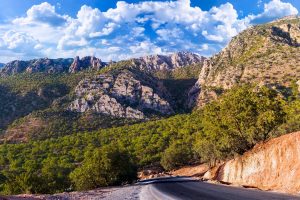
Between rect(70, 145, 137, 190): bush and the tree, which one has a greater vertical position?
the tree

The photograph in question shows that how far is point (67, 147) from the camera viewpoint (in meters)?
147

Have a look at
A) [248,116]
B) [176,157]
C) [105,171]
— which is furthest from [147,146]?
[248,116]

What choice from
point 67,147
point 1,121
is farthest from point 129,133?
point 1,121

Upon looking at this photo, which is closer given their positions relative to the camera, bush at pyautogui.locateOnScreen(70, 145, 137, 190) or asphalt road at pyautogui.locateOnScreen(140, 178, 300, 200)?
asphalt road at pyautogui.locateOnScreen(140, 178, 300, 200)

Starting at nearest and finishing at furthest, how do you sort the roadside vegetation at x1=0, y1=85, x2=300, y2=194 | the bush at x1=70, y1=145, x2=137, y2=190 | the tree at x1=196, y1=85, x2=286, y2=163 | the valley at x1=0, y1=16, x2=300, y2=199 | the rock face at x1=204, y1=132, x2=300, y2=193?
the rock face at x1=204, y1=132, x2=300, y2=193
the valley at x1=0, y1=16, x2=300, y2=199
the tree at x1=196, y1=85, x2=286, y2=163
the roadside vegetation at x1=0, y1=85, x2=300, y2=194
the bush at x1=70, y1=145, x2=137, y2=190

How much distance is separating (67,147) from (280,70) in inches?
4856

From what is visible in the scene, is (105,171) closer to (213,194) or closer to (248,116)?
(248,116)

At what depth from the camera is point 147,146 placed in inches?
5822

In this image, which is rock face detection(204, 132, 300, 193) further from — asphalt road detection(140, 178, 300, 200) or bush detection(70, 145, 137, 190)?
bush detection(70, 145, 137, 190)

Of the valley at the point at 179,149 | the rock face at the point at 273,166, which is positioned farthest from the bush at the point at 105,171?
the rock face at the point at 273,166

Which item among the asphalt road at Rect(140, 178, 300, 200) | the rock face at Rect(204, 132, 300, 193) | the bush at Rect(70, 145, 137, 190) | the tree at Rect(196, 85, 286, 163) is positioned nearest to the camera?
the asphalt road at Rect(140, 178, 300, 200)

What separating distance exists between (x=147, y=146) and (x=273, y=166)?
109m

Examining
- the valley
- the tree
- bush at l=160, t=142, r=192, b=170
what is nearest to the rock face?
the valley

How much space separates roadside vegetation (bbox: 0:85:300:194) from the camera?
54438mm
